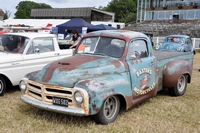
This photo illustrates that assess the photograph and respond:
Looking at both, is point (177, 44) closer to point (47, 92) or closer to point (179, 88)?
point (179, 88)

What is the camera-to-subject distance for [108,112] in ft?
16.0

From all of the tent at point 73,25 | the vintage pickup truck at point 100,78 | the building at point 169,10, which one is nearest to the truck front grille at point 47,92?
the vintage pickup truck at point 100,78

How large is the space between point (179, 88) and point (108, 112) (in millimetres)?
3045

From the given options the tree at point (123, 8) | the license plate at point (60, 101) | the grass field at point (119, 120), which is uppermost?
the tree at point (123, 8)

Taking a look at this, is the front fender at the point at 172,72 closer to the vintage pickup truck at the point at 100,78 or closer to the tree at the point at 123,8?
the vintage pickup truck at the point at 100,78

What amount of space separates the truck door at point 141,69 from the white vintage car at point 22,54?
9.35ft

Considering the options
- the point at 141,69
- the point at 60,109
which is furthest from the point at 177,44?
the point at 60,109

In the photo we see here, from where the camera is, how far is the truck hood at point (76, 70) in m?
4.57

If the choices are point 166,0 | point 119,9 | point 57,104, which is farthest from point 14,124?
point 119,9

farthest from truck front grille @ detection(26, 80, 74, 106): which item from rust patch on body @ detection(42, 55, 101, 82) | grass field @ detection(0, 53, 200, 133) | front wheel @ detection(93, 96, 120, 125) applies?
front wheel @ detection(93, 96, 120, 125)

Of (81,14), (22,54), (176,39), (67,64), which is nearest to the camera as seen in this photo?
(67,64)

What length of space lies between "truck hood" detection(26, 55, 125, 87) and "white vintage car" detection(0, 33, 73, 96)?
1.61 metres

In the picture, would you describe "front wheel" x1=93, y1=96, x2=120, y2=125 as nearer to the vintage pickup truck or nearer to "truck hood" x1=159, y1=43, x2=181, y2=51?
the vintage pickup truck

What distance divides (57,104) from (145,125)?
1.68m
